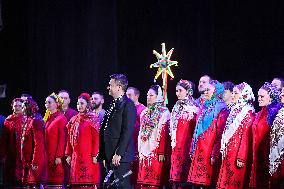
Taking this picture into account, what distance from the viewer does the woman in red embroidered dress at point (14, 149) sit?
9.59 metres

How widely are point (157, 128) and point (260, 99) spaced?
5.88ft

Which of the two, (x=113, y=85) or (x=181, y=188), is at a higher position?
(x=113, y=85)

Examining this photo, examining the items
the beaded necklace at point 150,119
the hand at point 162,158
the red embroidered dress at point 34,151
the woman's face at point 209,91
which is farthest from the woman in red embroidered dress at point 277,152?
the red embroidered dress at point 34,151

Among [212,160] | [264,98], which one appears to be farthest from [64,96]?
[264,98]

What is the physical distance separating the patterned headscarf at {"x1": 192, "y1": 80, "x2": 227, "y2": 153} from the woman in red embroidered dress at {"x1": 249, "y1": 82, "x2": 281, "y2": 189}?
743 mm

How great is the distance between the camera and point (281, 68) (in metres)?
8.98

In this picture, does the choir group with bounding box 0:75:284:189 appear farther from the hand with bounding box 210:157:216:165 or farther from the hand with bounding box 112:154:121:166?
the hand with bounding box 112:154:121:166

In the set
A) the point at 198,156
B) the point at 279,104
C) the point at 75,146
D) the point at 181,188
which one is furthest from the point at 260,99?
the point at 75,146

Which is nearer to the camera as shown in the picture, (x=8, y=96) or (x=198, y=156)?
(x=198, y=156)

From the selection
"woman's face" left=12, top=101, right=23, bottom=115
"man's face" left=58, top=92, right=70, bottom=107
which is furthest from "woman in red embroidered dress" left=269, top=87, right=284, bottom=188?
"woman's face" left=12, top=101, right=23, bottom=115

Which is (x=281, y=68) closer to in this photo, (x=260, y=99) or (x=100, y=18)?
(x=260, y=99)

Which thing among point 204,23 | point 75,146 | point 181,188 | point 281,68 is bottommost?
point 181,188

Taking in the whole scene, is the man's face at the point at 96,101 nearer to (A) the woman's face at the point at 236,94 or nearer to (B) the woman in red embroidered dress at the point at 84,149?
(B) the woman in red embroidered dress at the point at 84,149

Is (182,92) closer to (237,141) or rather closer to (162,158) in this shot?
(162,158)
